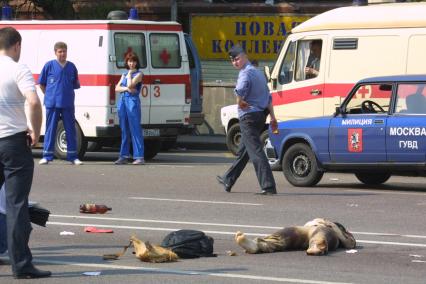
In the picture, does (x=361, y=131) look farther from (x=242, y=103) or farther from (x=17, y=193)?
(x=17, y=193)

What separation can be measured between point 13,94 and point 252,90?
248 inches

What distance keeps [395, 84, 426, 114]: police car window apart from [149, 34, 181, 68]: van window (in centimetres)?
618

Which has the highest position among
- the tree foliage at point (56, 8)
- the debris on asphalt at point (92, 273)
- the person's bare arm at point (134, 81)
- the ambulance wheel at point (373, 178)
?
the tree foliage at point (56, 8)

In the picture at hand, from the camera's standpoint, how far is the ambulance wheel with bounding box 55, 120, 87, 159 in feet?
65.3

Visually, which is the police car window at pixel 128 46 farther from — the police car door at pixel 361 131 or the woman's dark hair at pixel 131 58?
the police car door at pixel 361 131

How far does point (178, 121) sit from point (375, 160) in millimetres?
6083

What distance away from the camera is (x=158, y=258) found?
9594 millimetres

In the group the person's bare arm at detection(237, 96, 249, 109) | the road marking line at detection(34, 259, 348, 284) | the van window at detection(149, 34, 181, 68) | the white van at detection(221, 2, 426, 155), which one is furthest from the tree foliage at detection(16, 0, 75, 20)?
the road marking line at detection(34, 259, 348, 284)

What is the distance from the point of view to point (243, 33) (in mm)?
29141

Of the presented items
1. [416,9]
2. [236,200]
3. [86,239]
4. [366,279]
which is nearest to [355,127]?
[236,200]

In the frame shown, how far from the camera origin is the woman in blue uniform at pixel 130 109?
62.6ft

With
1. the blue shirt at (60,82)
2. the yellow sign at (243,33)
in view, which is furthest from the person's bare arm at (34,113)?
the yellow sign at (243,33)

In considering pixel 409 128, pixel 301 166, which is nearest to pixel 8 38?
pixel 409 128

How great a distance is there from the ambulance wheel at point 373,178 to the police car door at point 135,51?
16.3 ft
